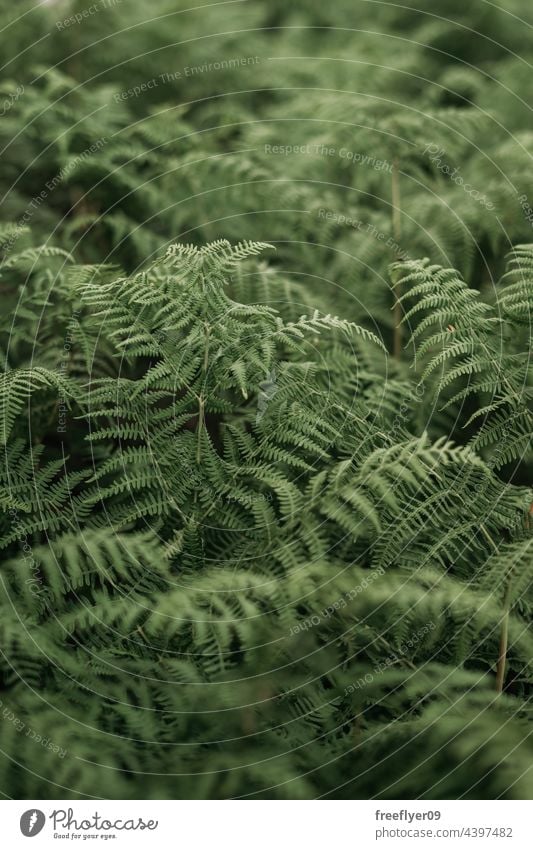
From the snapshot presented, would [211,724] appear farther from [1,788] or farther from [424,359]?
[424,359]

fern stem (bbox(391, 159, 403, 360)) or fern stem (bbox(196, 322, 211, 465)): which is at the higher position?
fern stem (bbox(391, 159, 403, 360))

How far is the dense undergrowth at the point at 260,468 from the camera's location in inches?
78.5

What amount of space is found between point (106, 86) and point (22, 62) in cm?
49

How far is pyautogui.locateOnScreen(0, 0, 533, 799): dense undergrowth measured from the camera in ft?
6.54

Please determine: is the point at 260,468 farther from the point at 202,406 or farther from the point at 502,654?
the point at 502,654
